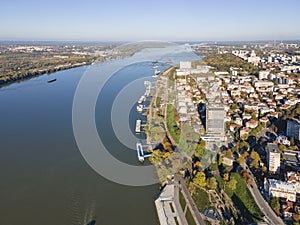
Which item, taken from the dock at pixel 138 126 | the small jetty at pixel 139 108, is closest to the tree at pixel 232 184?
the dock at pixel 138 126

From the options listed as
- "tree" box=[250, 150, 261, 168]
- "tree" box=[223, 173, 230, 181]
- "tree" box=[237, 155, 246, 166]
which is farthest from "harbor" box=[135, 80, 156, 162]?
"tree" box=[250, 150, 261, 168]

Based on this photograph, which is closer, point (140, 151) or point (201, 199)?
Result: point (201, 199)

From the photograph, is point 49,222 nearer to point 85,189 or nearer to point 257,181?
point 85,189

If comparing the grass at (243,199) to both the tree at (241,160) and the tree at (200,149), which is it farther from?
the tree at (200,149)

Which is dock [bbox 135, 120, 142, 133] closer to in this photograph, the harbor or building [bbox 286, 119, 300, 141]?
the harbor

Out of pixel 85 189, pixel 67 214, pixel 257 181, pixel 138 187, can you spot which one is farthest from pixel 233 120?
pixel 67 214

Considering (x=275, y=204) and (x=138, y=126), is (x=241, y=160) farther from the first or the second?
(x=138, y=126)

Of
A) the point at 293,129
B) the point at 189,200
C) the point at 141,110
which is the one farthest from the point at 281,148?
the point at 141,110

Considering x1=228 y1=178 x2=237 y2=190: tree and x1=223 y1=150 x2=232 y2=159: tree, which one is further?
x1=223 y1=150 x2=232 y2=159: tree
